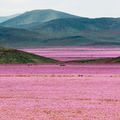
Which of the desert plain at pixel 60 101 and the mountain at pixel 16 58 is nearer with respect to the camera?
the desert plain at pixel 60 101

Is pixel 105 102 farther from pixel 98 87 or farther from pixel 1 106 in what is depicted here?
pixel 98 87

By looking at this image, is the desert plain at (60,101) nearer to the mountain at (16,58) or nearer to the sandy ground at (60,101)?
the sandy ground at (60,101)

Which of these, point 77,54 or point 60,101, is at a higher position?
point 77,54

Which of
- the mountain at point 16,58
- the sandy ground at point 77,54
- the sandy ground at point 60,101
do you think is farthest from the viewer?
the sandy ground at point 77,54

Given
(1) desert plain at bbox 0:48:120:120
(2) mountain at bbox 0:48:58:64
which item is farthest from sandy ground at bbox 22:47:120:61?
(1) desert plain at bbox 0:48:120:120

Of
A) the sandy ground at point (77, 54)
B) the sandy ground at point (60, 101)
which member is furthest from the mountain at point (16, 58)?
the sandy ground at point (60, 101)

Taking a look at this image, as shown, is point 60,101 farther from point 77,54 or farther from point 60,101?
point 77,54

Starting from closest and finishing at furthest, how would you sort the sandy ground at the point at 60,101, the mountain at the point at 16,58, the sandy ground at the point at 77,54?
the sandy ground at the point at 60,101, the mountain at the point at 16,58, the sandy ground at the point at 77,54

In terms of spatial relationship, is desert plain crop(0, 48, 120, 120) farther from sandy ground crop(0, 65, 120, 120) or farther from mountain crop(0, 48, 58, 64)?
mountain crop(0, 48, 58, 64)

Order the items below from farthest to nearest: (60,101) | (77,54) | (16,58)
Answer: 1. (77,54)
2. (16,58)
3. (60,101)

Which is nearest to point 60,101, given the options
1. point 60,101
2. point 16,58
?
point 60,101

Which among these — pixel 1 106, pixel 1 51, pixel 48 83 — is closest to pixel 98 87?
pixel 48 83

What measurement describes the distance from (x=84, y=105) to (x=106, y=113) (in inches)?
124

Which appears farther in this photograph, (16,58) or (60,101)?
(16,58)
